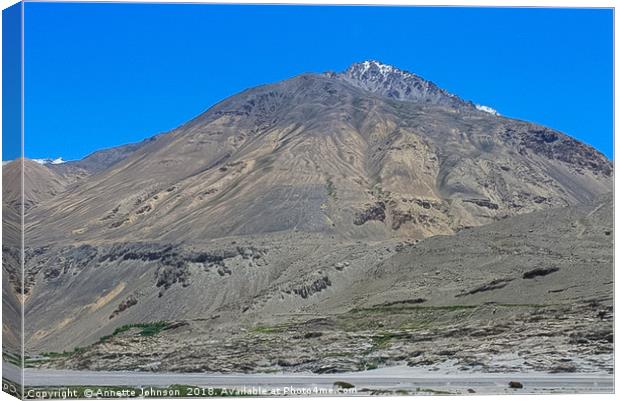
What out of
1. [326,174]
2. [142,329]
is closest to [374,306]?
[142,329]

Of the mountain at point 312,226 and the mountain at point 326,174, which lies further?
the mountain at point 326,174

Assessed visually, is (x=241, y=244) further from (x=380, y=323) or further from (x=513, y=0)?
(x=513, y=0)

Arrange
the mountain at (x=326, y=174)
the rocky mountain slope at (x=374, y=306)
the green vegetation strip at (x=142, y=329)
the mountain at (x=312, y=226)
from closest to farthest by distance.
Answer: the rocky mountain slope at (x=374, y=306) < the green vegetation strip at (x=142, y=329) < the mountain at (x=312, y=226) < the mountain at (x=326, y=174)

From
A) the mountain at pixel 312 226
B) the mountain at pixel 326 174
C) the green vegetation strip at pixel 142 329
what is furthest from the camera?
the mountain at pixel 326 174

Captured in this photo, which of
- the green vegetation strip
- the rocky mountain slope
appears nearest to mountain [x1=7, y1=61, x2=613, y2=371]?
the rocky mountain slope

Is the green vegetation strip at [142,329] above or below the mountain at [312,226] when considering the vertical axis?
below

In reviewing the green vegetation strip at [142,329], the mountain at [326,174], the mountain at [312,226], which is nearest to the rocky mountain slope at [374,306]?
the mountain at [312,226]

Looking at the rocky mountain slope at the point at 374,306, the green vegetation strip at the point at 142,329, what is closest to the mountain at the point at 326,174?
the rocky mountain slope at the point at 374,306

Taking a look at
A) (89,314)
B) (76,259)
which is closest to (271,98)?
(76,259)

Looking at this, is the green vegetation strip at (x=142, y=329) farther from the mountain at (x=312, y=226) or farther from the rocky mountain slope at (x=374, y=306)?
the mountain at (x=312, y=226)
